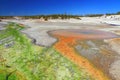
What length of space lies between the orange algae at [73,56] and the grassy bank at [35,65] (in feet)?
0.84

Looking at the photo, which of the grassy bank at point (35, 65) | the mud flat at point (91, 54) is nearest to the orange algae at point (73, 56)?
the mud flat at point (91, 54)

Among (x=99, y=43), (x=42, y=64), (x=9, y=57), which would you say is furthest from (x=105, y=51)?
(x=9, y=57)

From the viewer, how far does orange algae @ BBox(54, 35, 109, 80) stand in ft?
27.2

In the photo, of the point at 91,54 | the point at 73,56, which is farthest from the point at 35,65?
the point at 91,54

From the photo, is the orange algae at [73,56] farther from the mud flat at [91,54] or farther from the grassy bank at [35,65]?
the grassy bank at [35,65]

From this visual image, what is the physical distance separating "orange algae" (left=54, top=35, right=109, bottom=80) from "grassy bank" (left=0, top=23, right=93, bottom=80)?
257mm

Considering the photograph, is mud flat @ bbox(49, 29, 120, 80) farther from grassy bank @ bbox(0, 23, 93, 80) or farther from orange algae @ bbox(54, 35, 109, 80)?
grassy bank @ bbox(0, 23, 93, 80)

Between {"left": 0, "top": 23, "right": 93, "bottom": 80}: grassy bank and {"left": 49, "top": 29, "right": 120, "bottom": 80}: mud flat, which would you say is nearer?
{"left": 0, "top": 23, "right": 93, "bottom": 80}: grassy bank

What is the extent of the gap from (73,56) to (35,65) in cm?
162

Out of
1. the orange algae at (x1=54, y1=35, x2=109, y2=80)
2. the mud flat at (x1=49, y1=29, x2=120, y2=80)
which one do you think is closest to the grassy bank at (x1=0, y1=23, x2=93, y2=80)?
the orange algae at (x1=54, y1=35, x2=109, y2=80)

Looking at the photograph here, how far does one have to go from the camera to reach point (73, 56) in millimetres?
9883

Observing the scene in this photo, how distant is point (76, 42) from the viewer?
12164 mm

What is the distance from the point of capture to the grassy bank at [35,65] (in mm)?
8203

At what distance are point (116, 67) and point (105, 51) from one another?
1975 millimetres
